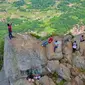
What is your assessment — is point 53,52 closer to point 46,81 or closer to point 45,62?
point 45,62

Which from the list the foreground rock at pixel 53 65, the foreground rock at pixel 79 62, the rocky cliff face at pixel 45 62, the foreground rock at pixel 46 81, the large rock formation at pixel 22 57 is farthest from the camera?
the foreground rock at pixel 79 62

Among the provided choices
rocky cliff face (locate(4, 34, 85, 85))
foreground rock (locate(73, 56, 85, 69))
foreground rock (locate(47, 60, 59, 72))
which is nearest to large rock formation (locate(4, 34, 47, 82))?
rocky cliff face (locate(4, 34, 85, 85))

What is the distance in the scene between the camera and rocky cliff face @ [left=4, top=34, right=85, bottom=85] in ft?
134

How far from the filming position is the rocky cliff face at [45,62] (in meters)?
40.9

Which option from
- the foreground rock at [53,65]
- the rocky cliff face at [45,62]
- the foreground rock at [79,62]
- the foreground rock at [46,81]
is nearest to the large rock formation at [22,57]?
the rocky cliff face at [45,62]

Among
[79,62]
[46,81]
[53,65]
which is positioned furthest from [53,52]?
[46,81]

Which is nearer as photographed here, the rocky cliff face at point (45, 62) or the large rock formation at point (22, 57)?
the rocky cliff face at point (45, 62)

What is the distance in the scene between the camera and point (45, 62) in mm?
42125

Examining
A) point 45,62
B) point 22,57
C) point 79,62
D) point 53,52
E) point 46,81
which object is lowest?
point 46,81

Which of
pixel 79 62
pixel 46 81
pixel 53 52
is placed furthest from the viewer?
pixel 53 52

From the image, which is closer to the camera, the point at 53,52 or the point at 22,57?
the point at 22,57

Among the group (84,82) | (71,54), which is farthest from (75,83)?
(71,54)

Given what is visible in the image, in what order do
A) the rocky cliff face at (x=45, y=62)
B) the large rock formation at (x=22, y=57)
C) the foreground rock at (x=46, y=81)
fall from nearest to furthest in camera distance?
the foreground rock at (x=46, y=81) < the rocky cliff face at (x=45, y=62) < the large rock formation at (x=22, y=57)

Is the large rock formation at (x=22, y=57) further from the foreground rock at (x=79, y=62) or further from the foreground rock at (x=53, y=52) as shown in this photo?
the foreground rock at (x=79, y=62)
